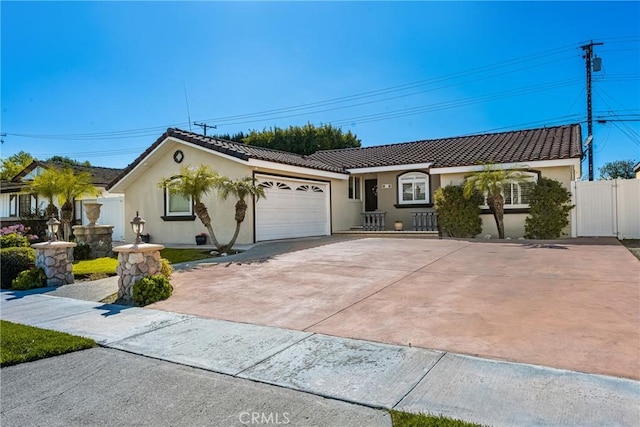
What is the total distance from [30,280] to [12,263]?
929mm

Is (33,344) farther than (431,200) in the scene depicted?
No

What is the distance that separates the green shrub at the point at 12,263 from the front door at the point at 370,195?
15.3 meters

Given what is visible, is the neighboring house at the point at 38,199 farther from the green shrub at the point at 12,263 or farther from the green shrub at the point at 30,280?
the green shrub at the point at 30,280

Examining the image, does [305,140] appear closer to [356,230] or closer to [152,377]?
[356,230]

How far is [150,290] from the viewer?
7191mm

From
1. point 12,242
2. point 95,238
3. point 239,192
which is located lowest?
point 95,238

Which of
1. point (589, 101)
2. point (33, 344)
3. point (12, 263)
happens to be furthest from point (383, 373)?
point (589, 101)

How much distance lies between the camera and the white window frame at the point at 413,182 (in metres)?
19.1

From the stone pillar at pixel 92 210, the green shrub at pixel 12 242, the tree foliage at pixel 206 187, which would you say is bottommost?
the green shrub at pixel 12 242

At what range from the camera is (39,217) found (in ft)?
73.2

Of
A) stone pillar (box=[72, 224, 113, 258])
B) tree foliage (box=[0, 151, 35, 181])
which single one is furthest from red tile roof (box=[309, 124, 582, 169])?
tree foliage (box=[0, 151, 35, 181])

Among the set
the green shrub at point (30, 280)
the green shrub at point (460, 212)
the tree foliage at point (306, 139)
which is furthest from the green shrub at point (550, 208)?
the tree foliage at point (306, 139)

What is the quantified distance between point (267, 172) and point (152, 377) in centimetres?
1211

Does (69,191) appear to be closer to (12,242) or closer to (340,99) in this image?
(12,242)
